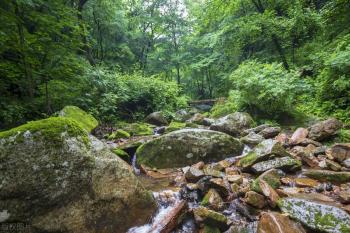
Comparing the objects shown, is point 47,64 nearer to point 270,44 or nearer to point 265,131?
point 265,131

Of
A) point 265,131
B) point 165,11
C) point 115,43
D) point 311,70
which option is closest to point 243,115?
point 265,131

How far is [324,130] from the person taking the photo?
5945 mm

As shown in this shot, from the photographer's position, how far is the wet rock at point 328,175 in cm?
407

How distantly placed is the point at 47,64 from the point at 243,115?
20.8ft

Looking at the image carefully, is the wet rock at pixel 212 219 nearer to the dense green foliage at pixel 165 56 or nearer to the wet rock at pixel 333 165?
the wet rock at pixel 333 165

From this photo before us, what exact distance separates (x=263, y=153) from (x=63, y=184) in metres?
3.68

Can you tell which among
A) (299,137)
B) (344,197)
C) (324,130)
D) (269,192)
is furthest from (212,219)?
(324,130)

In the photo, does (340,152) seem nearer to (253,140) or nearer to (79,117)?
(253,140)

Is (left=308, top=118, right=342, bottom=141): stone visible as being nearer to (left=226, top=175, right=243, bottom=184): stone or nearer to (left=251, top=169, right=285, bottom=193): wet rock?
(left=251, top=169, right=285, bottom=193): wet rock

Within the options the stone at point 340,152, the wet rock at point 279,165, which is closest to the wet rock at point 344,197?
the wet rock at point 279,165

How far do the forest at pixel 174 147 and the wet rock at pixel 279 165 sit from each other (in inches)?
0.7

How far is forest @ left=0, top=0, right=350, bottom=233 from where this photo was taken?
3061 millimetres

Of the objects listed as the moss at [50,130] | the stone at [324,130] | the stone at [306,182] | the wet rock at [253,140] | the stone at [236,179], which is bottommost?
the stone at [236,179]

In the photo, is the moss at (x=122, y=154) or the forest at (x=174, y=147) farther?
the moss at (x=122, y=154)
